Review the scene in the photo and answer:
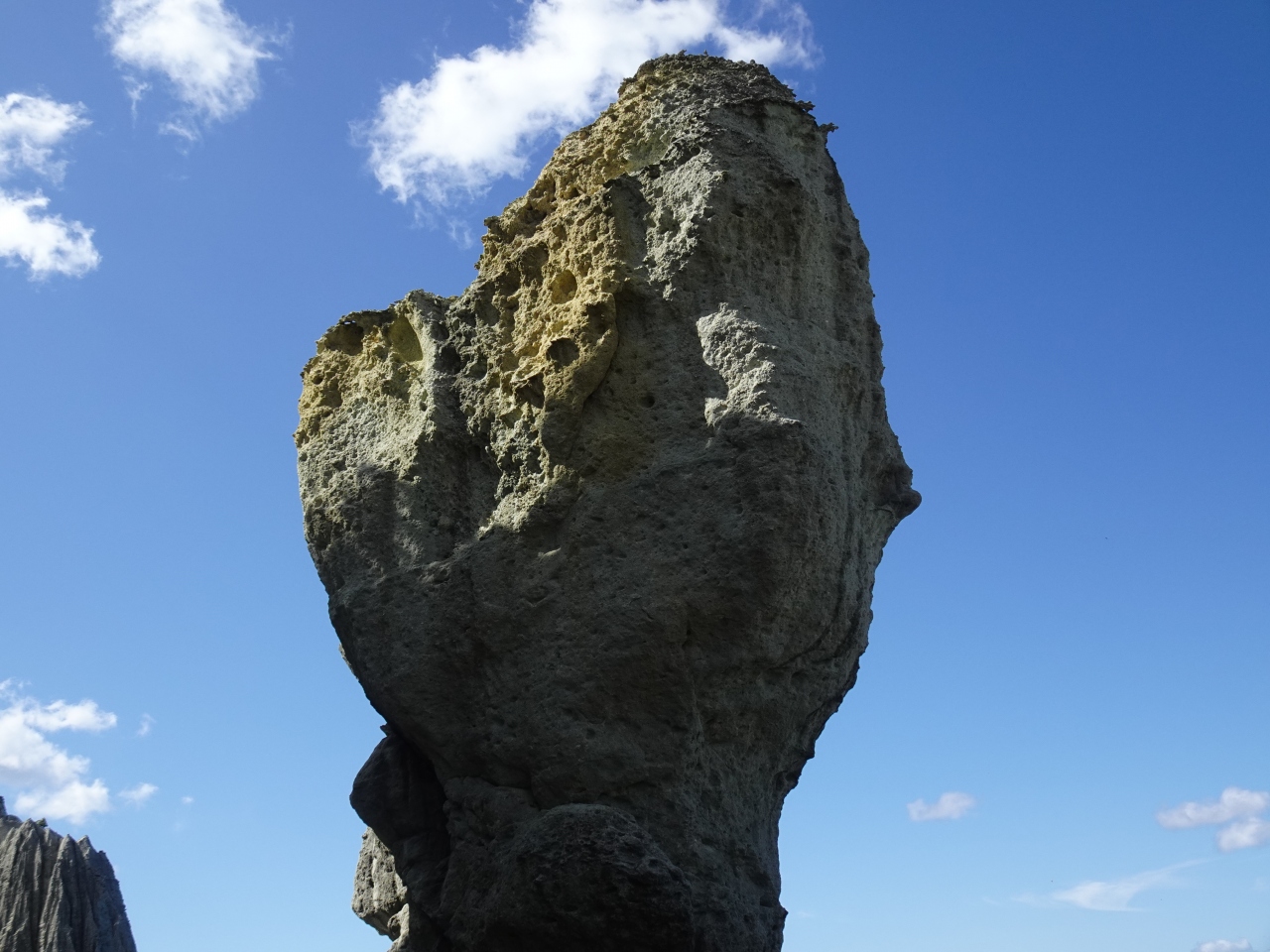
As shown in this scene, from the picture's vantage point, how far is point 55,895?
31.7ft

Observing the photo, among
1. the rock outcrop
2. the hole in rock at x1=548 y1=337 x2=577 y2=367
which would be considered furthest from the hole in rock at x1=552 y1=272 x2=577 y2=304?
the rock outcrop

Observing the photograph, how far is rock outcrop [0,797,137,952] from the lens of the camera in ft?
30.9

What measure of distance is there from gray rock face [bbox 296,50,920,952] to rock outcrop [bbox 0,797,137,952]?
392cm

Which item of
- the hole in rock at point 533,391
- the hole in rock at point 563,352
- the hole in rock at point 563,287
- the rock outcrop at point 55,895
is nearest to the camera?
the hole in rock at point 563,352

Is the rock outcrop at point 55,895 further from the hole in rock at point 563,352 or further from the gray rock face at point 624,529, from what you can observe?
the hole in rock at point 563,352

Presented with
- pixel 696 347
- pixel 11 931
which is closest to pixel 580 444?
pixel 696 347

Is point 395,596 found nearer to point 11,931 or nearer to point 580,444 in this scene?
point 580,444

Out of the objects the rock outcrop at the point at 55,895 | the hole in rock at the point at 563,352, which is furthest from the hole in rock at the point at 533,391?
the rock outcrop at the point at 55,895

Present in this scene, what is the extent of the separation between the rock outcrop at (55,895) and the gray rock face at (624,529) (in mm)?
3920

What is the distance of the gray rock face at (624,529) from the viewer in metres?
5.77

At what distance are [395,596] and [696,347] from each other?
7.21 ft

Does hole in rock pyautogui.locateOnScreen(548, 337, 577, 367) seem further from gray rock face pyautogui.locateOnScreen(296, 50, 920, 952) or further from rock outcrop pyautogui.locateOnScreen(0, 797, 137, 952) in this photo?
rock outcrop pyautogui.locateOnScreen(0, 797, 137, 952)

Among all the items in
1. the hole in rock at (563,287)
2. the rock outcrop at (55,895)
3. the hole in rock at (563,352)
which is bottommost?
the rock outcrop at (55,895)

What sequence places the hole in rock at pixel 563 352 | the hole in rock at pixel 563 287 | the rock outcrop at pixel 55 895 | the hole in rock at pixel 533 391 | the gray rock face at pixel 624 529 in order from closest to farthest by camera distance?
1. the gray rock face at pixel 624 529
2. the hole in rock at pixel 563 352
3. the hole in rock at pixel 533 391
4. the hole in rock at pixel 563 287
5. the rock outcrop at pixel 55 895
